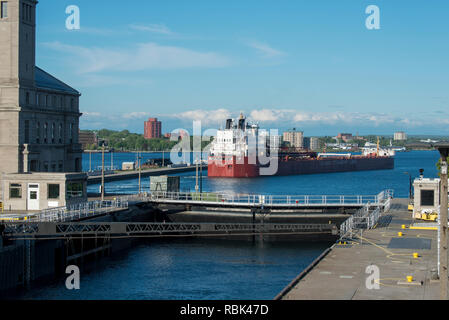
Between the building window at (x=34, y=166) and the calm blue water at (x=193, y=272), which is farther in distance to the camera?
the building window at (x=34, y=166)

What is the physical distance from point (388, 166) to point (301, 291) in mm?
182022

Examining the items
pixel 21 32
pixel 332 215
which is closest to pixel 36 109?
pixel 21 32

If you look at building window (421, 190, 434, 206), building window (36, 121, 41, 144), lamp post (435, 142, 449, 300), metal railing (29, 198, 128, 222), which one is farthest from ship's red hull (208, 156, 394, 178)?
lamp post (435, 142, 449, 300)

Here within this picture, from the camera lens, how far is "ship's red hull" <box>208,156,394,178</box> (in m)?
138

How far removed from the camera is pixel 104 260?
43.9m

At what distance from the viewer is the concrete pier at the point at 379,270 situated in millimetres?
23312

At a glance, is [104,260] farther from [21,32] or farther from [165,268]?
[21,32]

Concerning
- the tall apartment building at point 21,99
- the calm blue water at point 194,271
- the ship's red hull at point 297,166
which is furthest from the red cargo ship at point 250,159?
the calm blue water at point 194,271

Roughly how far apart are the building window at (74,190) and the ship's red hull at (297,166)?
90.6m

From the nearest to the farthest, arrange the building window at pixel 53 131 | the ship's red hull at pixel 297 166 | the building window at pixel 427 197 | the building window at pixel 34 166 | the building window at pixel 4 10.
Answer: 1. the building window at pixel 427 197
2. the building window at pixel 4 10
3. the building window at pixel 34 166
4. the building window at pixel 53 131
5. the ship's red hull at pixel 297 166

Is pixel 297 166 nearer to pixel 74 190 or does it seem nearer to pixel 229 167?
pixel 229 167

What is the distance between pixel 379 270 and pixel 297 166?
445ft

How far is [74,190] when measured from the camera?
46250mm

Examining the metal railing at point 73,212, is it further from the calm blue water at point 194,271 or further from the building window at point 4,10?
the building window at point 4,10
